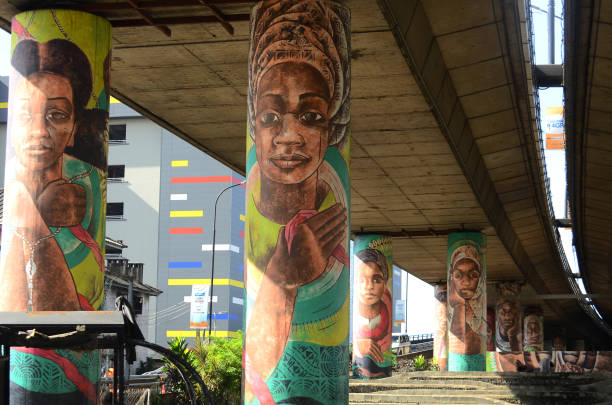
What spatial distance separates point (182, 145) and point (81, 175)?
69995 mm

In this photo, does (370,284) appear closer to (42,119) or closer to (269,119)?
(269,119)

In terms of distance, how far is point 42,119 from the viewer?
14.5 meters

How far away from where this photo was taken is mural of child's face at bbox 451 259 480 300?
38.6 metres

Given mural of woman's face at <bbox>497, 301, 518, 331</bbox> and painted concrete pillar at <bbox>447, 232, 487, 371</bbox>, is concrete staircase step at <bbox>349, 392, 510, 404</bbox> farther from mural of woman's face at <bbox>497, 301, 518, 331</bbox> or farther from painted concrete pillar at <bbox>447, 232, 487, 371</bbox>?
mural of woman's face at <bbox>497, 301, 518, 331</bbox>

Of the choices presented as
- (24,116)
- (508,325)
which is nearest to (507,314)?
(508,325)

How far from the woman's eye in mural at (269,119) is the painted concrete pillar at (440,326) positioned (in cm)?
4463

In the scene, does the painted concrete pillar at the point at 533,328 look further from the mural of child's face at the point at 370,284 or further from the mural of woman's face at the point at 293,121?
the mural of woman's face at the point at 293,121

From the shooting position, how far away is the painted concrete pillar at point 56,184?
13.9m

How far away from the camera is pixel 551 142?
33094mm

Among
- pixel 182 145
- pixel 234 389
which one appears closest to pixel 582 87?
pixel 234 389

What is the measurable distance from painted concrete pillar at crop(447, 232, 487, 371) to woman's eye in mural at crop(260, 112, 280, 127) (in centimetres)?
2476

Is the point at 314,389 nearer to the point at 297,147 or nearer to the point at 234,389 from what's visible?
the point at 297,147

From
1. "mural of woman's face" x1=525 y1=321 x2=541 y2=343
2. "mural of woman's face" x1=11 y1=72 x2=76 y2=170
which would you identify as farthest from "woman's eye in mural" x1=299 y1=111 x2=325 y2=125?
"mural of woman's face" x1=525 y1=321 x2=541 y2=343

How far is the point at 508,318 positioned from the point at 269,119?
1991 inches
